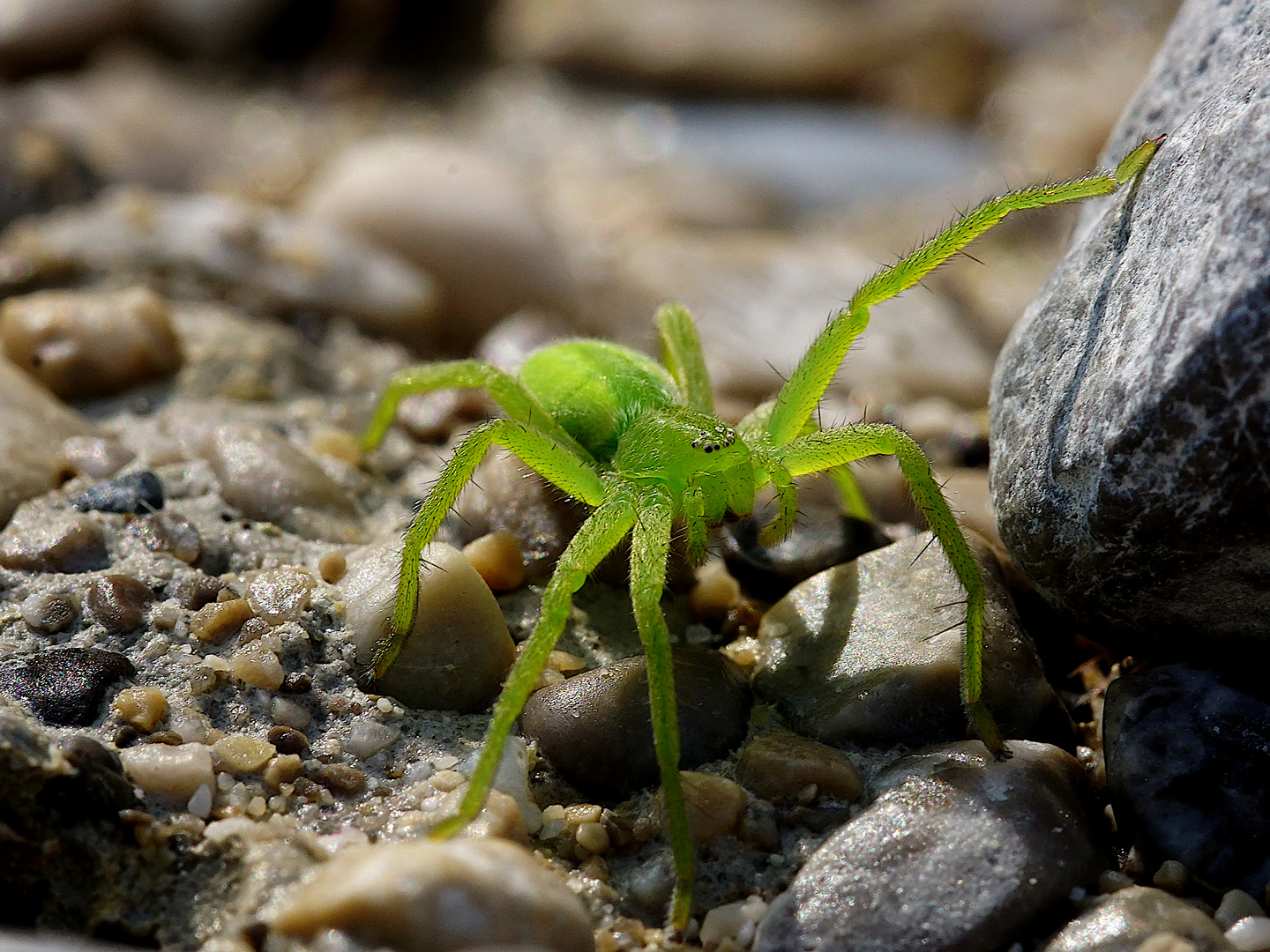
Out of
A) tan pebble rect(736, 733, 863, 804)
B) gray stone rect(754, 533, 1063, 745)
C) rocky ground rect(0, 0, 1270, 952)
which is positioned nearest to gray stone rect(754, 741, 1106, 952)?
rocky ground rect(0, 0, 1270, 952)

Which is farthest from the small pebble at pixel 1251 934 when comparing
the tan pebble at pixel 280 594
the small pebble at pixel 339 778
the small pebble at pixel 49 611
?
the small pebble at pixel 49 611

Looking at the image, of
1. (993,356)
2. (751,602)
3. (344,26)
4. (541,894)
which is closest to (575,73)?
(344,26)

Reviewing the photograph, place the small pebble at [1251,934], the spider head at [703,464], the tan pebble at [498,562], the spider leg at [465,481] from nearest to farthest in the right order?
1. the small pebble at [1251,934]
2. the spider leg at [465,481]
3. the spider head at [703,464]
4. the tan pebble at [498,562]

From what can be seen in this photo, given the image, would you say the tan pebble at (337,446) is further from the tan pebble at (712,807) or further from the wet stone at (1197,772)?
the wet stone at (1197,772)

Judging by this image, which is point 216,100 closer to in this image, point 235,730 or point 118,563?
point 118,563

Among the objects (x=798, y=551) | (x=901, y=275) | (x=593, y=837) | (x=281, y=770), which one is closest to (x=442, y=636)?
(x=281, y=770)

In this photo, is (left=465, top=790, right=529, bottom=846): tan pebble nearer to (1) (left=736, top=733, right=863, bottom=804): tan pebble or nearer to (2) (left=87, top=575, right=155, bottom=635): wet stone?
(1) (left=736, top=733, right=863, bottom=804): tan pebble
